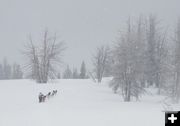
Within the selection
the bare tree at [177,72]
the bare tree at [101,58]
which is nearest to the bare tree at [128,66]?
the bare tree at [177,72]

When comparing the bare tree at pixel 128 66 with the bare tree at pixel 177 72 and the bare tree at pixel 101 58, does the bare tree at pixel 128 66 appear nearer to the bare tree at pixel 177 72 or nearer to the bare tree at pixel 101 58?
the bare tree at pixel 177 72

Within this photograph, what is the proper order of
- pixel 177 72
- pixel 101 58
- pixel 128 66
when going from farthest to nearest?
pixel 101 58, pixel 177 72, pixel 128 66

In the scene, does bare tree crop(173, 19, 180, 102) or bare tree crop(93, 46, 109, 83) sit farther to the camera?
bare tree crop(93, 46, 109, 83)

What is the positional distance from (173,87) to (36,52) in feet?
95.0

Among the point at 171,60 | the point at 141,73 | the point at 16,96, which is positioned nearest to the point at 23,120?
the point at 16,96

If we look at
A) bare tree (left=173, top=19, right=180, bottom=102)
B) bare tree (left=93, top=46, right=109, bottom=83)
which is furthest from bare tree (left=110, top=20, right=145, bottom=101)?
bare tree (left=93, top=46, right=109, bottom=83)

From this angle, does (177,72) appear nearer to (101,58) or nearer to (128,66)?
(128,66)

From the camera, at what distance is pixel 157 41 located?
55.6 meters

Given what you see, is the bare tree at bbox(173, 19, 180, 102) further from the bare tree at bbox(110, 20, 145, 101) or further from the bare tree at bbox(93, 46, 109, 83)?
the bare tree at bbox(93, 46, 109, 83)

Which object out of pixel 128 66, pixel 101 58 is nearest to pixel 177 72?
pixel 128 66

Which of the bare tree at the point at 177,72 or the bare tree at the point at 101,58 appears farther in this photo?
the bare tree at the point at 101,58

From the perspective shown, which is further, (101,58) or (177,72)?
(101,58)

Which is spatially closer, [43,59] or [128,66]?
[128,66]

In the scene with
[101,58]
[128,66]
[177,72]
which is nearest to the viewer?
[128,66]
